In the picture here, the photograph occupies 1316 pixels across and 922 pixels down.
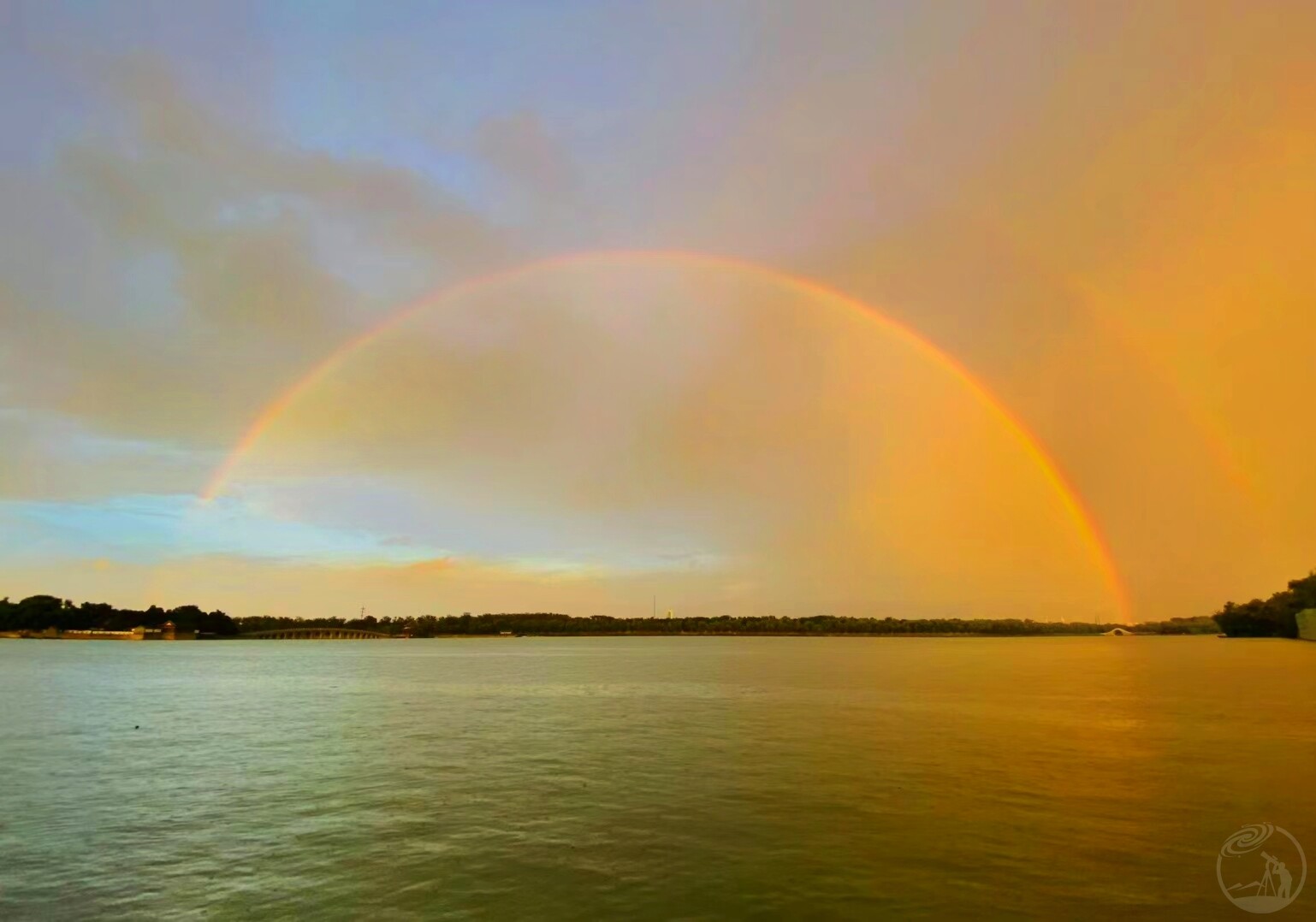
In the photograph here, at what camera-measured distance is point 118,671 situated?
13350 centimetres

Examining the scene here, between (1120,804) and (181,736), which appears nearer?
(1120,804)

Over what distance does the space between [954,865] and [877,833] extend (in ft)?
11.9

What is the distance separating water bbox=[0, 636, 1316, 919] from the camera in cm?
1970

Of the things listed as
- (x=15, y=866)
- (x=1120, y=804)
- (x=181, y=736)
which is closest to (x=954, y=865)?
(x=1120, y=804)

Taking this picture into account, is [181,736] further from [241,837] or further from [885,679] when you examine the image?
[885,679]

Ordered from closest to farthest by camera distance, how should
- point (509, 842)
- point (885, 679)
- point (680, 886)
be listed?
point (680, 886), point (509, 842), point (885, 679)

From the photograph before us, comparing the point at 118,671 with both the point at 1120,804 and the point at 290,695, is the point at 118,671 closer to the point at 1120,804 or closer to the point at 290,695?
the point at 290,695

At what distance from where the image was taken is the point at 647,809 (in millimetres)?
28797

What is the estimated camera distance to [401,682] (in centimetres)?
10425

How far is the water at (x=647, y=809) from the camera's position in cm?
1970

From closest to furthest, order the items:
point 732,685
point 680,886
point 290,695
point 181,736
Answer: point 680,886 < point 181,736 < point 290,695 < point 732,685

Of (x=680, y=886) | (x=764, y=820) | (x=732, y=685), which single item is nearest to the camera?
(x=680, y=886)

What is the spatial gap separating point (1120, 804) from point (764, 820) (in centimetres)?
1372

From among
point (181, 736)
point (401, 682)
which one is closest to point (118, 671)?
point (401, 682)
